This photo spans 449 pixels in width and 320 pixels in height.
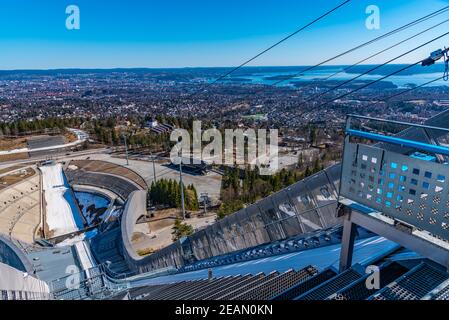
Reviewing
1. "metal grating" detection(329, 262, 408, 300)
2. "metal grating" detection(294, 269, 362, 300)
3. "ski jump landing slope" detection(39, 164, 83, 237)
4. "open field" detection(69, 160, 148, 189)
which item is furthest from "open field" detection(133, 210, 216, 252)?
"metal grating" detection(329, 262, 408, 300)

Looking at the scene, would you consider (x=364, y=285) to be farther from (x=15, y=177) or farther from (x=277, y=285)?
(x=15, y=177)

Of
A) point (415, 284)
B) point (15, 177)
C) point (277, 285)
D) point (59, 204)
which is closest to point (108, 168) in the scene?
point (59, 204)

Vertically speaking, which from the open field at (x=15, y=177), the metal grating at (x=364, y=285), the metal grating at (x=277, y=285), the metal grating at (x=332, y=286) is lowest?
the open field at (x=15, y=177)

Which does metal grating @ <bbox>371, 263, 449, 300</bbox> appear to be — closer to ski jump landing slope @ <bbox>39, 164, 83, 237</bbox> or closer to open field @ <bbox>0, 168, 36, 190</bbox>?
ski jump landing slope @ <bbox>39, 164, 83, 237</bbox>

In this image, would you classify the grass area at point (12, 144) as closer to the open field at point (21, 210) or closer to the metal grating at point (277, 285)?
the open field at point (21, 210)

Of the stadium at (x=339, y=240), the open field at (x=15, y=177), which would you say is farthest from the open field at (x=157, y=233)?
the open field at (x=15, y=177)

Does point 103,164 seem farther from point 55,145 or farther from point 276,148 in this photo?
point 276,148
